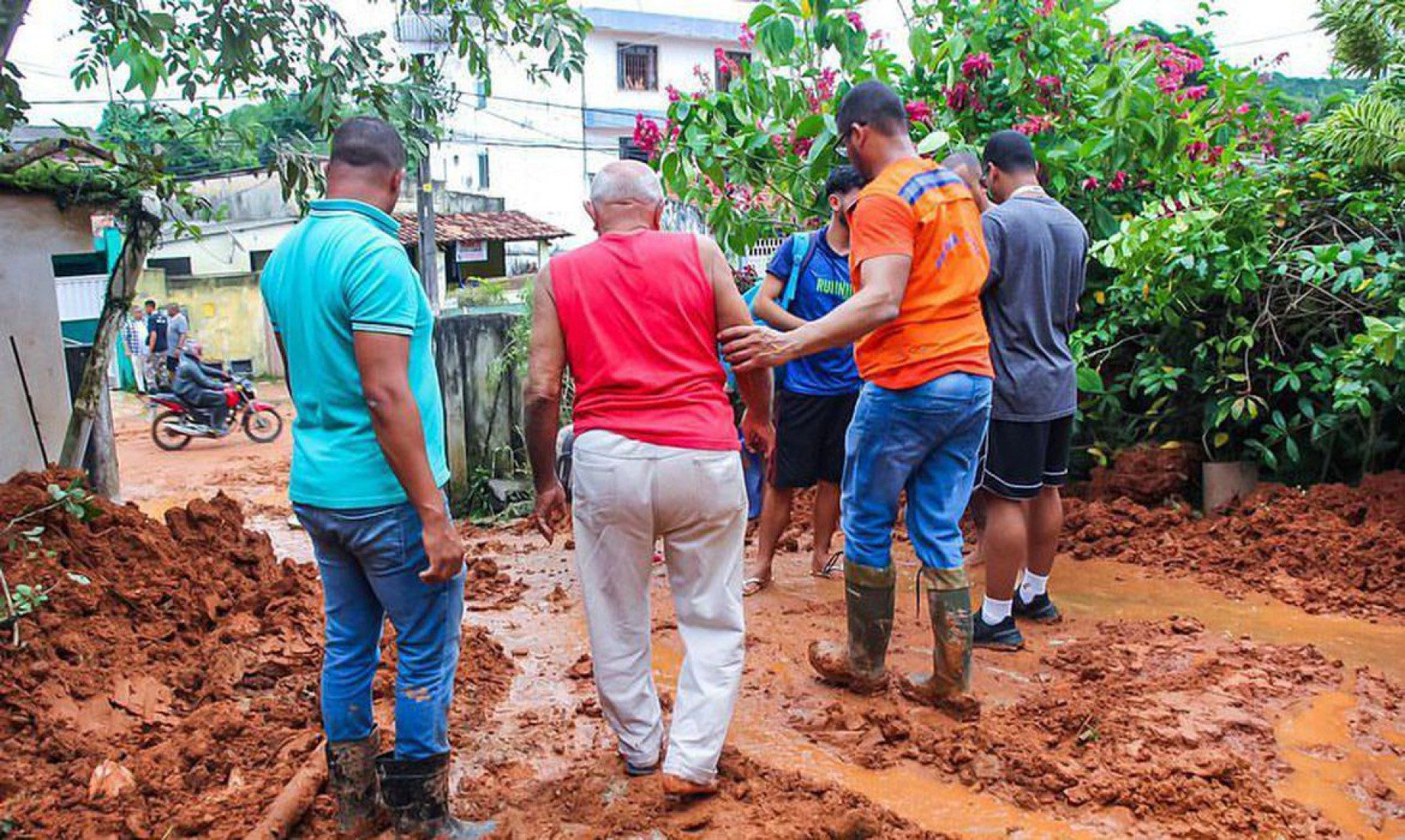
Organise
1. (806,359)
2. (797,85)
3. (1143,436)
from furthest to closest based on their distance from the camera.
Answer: (797,85) < (1143,436) < (806,359)

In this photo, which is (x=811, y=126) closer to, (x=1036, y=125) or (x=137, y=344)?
(x=1036, y=125)

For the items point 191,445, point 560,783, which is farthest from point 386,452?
point 191,445

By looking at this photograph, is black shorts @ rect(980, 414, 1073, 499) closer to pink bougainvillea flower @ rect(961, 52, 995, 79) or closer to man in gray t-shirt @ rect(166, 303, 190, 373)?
pink bougainvillea flower @ rect(961, 52, 995, 79)

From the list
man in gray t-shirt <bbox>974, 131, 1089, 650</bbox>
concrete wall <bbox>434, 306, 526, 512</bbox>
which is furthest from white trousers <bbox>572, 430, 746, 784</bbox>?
concrete wall <bbox>434, 306, 526, 512</bbox>

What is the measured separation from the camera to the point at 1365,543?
5.32m

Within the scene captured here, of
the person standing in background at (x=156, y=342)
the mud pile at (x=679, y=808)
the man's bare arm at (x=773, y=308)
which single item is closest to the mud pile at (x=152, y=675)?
the mud pile at (x=679, y=808)

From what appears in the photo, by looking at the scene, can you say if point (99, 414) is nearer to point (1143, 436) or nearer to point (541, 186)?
point (1143, 436)

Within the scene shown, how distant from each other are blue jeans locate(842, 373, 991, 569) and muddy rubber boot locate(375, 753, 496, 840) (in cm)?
163

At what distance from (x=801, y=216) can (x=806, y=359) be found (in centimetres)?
248

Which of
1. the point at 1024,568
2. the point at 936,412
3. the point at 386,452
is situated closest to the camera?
the point at 386,452

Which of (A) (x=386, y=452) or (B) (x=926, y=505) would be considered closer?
(A) (x=386, y=452)

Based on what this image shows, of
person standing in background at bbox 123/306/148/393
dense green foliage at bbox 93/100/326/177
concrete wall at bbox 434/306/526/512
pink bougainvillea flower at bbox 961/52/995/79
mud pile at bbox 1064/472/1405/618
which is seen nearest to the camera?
mud pile at bbox 1064/472/1405/618

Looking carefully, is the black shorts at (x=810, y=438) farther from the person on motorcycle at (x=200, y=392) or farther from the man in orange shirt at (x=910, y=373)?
the person on motorcycle at (x=200, y=392)

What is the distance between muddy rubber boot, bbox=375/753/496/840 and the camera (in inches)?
116
